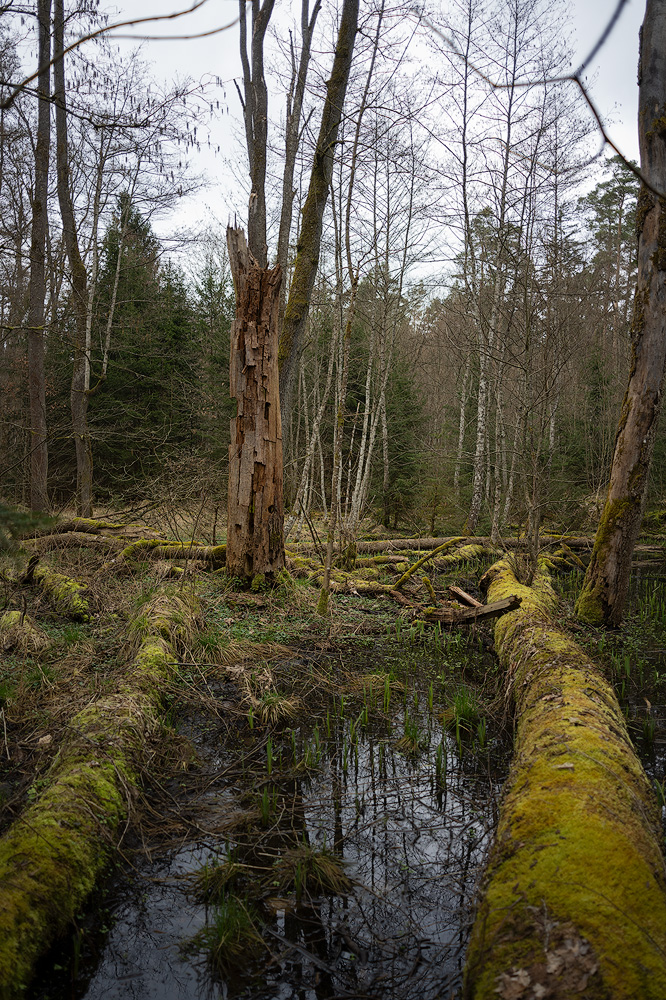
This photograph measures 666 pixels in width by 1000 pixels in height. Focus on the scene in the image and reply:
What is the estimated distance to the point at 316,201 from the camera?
8.77 meters

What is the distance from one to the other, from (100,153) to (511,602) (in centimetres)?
1325

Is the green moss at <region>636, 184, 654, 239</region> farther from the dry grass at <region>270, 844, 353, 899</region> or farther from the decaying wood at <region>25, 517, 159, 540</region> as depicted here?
the decaying wood at <region>25, 517, 159, 540</region>

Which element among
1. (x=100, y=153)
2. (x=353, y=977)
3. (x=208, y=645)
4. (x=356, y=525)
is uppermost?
(x=100, y=153)

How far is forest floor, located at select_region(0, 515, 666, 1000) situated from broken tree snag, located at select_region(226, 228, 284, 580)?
765 mm

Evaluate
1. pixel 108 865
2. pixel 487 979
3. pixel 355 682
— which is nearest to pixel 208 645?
pixel 355 682

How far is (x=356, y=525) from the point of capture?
35.3 ft

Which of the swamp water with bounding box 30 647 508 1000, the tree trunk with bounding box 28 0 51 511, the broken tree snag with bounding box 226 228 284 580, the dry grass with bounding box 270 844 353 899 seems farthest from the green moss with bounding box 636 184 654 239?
the tree trunk with bounding box 28 0 51 511

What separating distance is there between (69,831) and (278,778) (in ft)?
4.43

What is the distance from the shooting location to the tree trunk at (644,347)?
634 cm

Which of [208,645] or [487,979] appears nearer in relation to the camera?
[487,979]

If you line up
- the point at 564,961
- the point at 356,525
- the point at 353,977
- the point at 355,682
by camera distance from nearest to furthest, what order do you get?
the point at 564,961, the point at 353,977, the point at 355,682, the point at 356,525

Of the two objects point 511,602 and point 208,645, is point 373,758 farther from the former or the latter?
point 511,602

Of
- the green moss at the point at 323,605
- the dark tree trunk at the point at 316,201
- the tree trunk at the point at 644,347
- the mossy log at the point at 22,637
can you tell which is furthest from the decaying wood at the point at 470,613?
the dark tree trunk at the point at 316,201

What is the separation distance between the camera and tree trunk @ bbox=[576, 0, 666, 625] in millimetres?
6340
